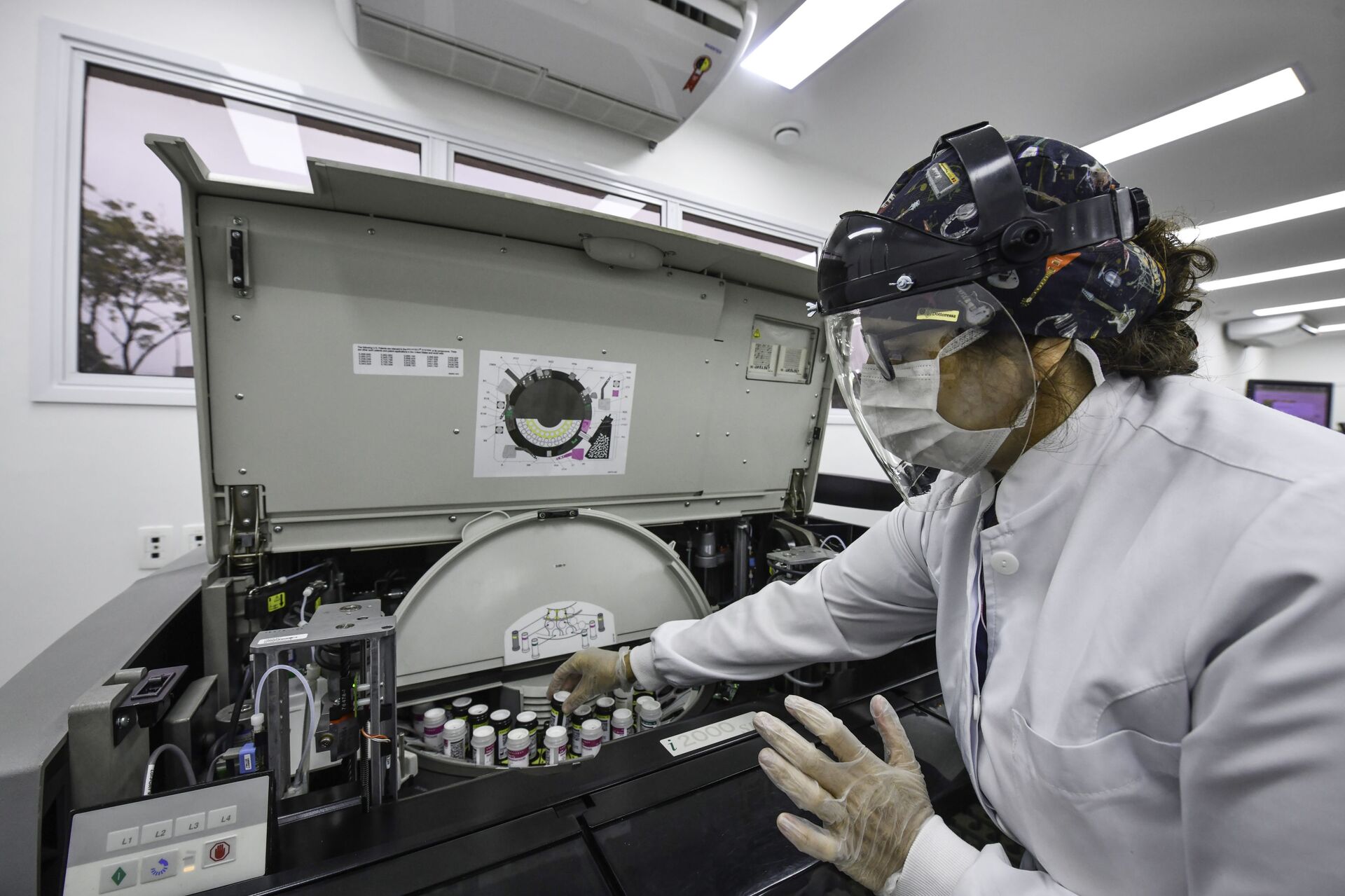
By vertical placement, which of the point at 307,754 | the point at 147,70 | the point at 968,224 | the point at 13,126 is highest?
the point at 147,70

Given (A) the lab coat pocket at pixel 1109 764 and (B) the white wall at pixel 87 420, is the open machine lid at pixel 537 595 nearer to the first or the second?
(A) the lab coat pocket at pixel 1109 764

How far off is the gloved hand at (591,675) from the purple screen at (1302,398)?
8146mm

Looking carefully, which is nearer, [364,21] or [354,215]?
[354,215]

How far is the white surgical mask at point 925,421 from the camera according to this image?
2.12 ft

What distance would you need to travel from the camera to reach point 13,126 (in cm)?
154

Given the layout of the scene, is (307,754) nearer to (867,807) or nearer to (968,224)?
(867,807)

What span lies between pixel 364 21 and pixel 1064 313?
8.04 feet

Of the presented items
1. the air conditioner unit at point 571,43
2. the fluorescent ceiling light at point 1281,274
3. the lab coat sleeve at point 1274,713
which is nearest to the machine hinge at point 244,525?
the lab coat sleeve at point 1274,713

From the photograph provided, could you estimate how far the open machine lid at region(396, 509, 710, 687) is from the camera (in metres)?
1.04

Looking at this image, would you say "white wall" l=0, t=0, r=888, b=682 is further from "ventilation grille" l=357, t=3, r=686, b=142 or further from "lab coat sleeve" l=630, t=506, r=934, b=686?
"lab coat sleeve" l=630, t=506, r=934, b=686

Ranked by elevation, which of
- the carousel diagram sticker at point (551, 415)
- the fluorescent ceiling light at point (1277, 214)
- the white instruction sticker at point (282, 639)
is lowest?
the white instruction sticker at point (282, 639)

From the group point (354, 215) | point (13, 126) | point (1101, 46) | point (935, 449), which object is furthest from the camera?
point (1101, 46)

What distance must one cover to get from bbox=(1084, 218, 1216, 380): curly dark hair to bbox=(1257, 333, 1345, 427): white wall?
12.1 metres

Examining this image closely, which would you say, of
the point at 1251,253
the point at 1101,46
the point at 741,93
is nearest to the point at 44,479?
the point at 741,93
